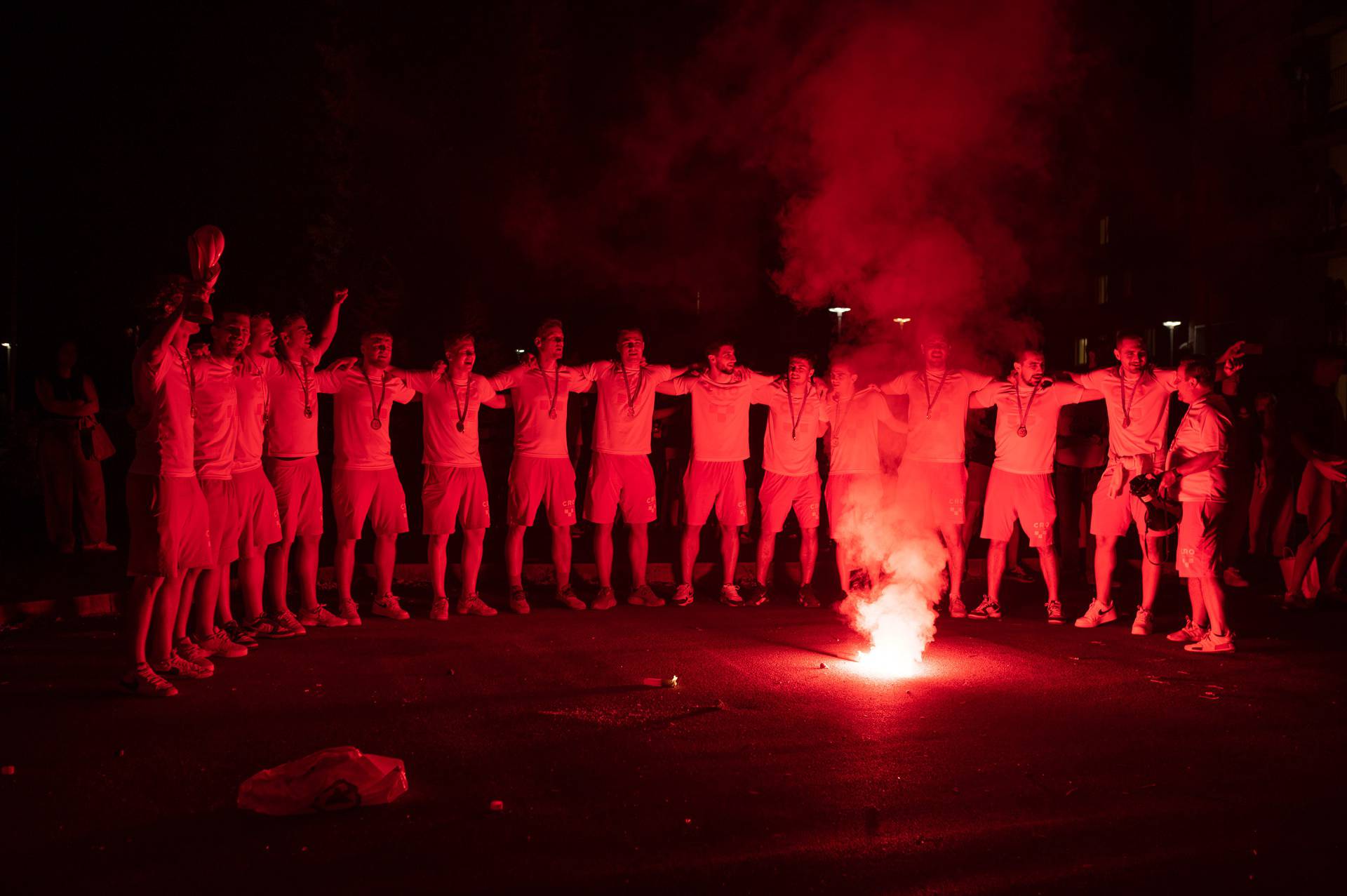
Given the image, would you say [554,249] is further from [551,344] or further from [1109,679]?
[1109,679]

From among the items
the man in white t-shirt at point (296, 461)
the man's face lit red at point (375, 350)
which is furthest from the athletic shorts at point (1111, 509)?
the man in white t-shirt at point (296, 461)

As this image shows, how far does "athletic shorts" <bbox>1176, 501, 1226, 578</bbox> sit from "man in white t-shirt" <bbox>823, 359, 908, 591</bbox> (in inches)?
103

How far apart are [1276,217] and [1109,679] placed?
2575 centimetres

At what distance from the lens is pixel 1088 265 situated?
46.8m

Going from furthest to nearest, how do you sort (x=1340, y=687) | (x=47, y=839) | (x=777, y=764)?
(x=1340, y=687), (x=777, y=764), (x=47, y=839)

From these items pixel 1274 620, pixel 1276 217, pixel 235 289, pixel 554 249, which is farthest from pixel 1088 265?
pixel 1274 620

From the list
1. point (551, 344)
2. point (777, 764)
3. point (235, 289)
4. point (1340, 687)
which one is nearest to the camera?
point (777, 764)

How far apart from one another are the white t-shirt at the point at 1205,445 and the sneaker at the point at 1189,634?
0.99 m

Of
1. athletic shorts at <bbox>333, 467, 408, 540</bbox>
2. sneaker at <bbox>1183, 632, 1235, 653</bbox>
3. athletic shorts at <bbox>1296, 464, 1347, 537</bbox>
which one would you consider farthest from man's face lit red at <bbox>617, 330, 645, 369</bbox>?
athletic shorts at <bbox>1296, 464, 1347, 537</bbox>

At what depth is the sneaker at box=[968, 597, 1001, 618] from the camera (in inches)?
391

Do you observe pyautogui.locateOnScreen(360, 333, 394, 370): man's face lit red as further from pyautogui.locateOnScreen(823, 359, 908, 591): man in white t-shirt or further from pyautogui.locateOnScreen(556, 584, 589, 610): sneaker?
pyautogui.locateOnScreen(823, 359, 908, 591): man in white t-shirt

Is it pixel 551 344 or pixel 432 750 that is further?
pixel 551 344

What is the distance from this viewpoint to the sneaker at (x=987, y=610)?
9.93 metres

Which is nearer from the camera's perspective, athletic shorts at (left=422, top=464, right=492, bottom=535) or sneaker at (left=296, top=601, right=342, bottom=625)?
sneaker at (left=296, top=601, right=342, bottom=625)
